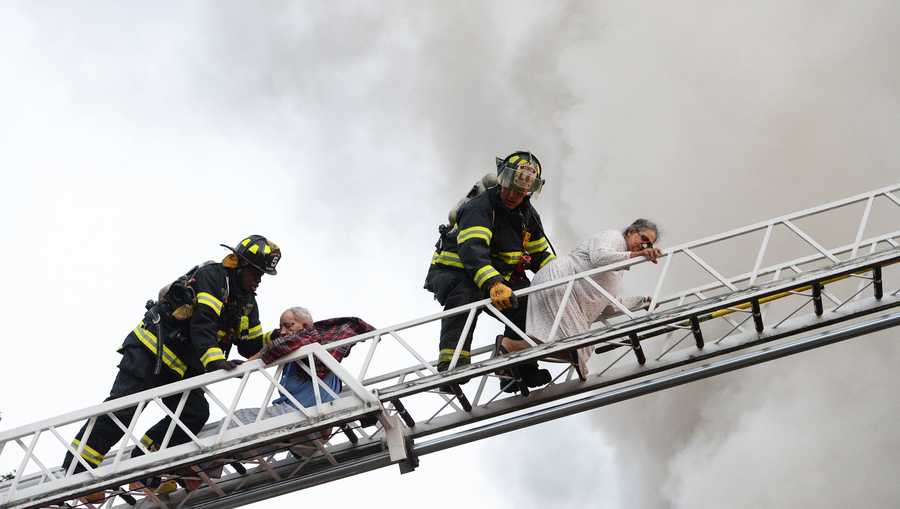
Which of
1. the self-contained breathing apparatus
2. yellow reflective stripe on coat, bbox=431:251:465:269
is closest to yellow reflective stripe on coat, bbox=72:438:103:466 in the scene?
the self-contained breathing apparatus

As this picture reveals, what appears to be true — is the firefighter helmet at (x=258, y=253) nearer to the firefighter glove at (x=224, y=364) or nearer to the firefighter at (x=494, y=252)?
the firefighter glove at (x=224, y=364)

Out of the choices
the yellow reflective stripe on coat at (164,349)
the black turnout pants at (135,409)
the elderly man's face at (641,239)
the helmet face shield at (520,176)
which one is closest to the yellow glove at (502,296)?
the helmet face shield at (520,176)

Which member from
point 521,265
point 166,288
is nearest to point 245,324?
point 166,288

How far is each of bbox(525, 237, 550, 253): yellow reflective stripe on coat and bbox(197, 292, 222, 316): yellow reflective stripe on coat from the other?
3.15 metres

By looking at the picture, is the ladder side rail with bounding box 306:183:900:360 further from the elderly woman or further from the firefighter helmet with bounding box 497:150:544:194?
the firefighter helmet with bounding box 497:150:544:194

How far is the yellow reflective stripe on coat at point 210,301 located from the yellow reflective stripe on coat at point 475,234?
248 centimetres

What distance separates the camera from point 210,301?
986 centimetres

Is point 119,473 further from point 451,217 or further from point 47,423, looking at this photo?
point 451,217

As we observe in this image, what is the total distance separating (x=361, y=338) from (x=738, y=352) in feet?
11.7

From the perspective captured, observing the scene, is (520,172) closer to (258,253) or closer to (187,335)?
(258,253)

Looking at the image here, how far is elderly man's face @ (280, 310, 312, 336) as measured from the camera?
9.95m

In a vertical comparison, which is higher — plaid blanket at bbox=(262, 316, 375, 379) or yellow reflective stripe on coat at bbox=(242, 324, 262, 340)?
yellow reflective stripe on coat at bbox=(242, 324, 262, 340)

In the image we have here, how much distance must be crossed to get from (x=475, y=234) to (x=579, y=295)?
112 centimetres

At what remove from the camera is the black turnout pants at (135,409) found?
9797mm
